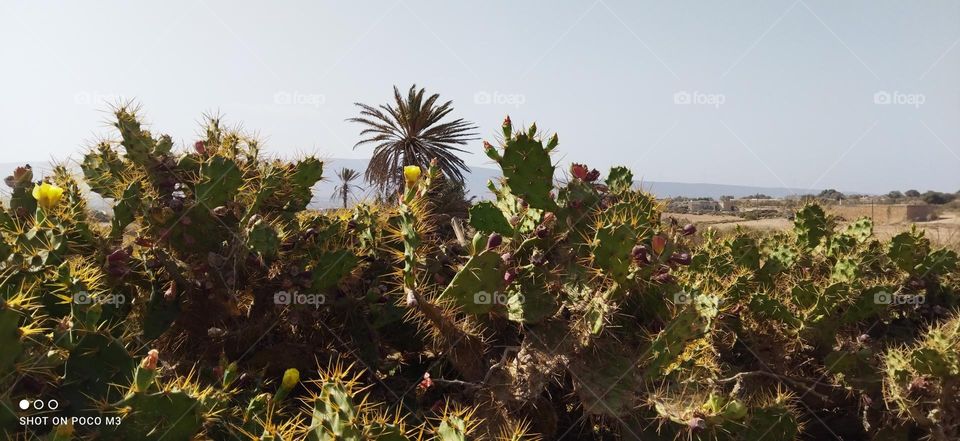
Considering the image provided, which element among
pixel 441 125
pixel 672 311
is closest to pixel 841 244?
pixel 672 311

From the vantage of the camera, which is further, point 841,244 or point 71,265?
point 841,244

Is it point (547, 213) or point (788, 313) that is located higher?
point (547, 213)

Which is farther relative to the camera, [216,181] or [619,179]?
[619,179]

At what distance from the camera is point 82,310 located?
2.18m

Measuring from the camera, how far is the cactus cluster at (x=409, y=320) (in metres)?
2.17

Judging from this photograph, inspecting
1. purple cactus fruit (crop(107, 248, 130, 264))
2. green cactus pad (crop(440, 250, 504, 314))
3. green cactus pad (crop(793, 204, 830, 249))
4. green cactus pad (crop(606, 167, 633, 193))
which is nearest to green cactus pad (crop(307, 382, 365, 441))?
green cactus pad (crop(440, 250, 504, 314))

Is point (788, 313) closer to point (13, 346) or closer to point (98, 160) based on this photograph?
point (13, 346)

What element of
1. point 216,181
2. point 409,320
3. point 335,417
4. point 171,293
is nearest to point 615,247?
point 409,320

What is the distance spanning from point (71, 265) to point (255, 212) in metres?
0.93

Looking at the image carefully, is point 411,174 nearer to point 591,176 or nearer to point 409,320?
point 409,320

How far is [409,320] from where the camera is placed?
9.18 feet

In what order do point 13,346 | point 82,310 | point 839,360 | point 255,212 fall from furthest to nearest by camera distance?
1. point 839,360
2. point 255,212
3. point 82,310
4. point 13,346

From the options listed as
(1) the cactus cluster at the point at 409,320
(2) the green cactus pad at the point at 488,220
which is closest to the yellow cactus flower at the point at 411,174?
(1) the cactus cluster at the point at 409,320

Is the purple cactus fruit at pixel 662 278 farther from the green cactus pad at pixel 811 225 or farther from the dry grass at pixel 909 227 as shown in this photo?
the green cactus pad at pixel 811 225
